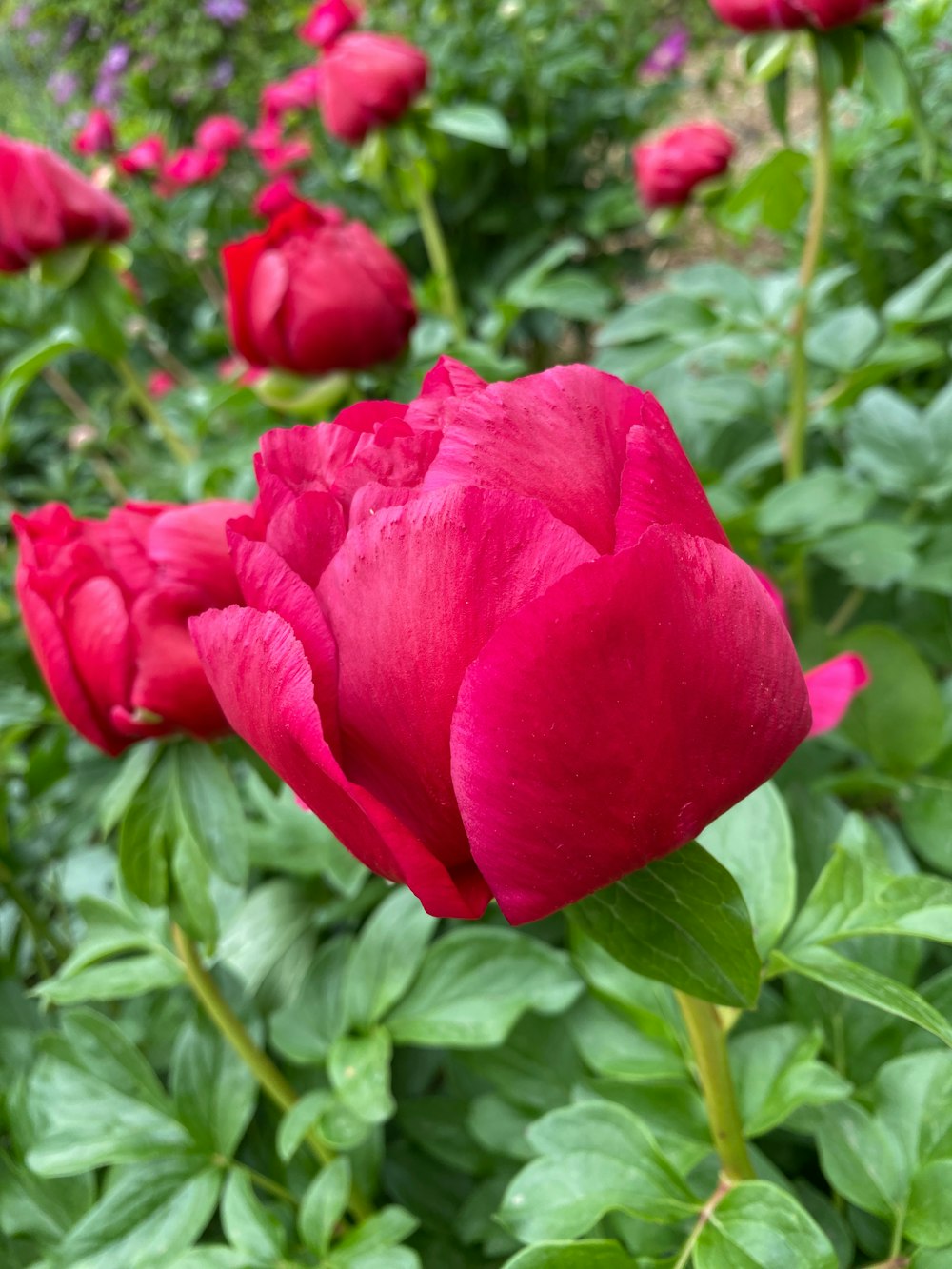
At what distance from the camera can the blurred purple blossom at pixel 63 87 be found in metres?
3.57

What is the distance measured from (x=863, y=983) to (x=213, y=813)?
0.94 feet

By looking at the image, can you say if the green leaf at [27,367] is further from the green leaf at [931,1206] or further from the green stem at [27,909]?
the green leaf at [931,1206]

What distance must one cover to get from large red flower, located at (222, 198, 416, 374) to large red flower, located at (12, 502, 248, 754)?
0.30m

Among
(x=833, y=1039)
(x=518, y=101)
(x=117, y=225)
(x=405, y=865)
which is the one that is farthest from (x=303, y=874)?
(x=518, y=101)

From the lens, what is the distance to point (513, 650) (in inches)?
8.9

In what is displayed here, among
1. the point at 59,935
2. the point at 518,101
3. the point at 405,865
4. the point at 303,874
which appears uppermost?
the point at 405,865

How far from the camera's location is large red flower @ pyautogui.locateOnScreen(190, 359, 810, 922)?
0.23m

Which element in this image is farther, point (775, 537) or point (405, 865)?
point (775, 537)

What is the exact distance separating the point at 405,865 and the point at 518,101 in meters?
2.19

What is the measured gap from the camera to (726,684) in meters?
0.24

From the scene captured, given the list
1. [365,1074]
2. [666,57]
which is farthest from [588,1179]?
[666,57]

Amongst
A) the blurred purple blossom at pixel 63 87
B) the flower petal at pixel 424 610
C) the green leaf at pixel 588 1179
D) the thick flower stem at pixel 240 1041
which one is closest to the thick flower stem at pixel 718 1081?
the green leaf at pixel 588 1179

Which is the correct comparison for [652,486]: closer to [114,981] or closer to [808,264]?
[114,981]

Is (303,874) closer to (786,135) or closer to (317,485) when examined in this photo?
(317,485)
